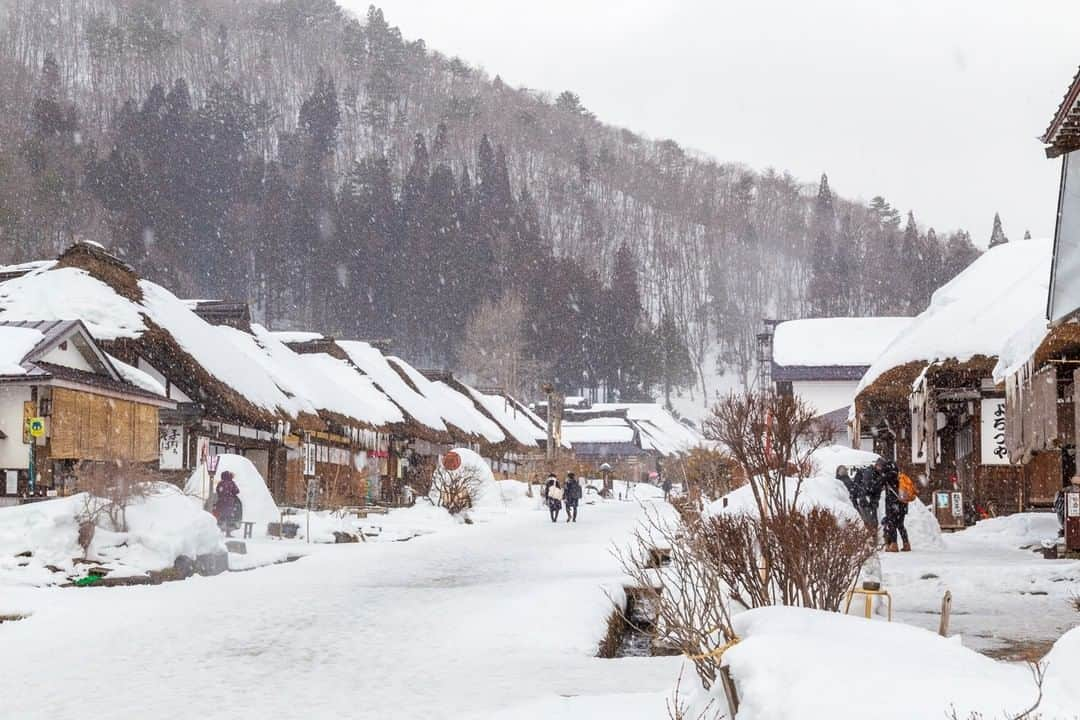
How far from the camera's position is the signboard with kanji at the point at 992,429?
20.2m

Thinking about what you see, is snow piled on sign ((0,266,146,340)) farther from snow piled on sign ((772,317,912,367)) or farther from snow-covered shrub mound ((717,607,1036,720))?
snow piled on sign ((772,317,912,367))

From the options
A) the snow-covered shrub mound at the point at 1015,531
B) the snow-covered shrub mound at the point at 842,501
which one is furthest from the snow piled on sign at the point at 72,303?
the snow-covered shrub mound at the point at 1015,531

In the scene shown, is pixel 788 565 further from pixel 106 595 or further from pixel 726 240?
pixel 726 240

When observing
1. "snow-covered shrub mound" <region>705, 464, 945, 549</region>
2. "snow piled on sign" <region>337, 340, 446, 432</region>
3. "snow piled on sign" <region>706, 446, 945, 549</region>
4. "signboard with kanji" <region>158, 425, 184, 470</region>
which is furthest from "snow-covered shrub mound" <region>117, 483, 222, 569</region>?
"snow piled on sign" <region>337, 340, 446, 432</region>

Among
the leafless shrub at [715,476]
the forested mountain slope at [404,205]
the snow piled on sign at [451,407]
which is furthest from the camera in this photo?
the forested mountain slope at [404,205]

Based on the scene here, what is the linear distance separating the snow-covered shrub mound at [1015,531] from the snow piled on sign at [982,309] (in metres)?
3.05

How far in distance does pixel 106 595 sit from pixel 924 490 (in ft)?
61.7

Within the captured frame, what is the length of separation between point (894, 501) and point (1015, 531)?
3.90 m

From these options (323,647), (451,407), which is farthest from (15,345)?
(451,407)

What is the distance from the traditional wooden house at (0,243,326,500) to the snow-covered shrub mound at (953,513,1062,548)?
14684 millimetres

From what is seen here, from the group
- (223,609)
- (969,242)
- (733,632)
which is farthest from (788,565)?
(969,242)

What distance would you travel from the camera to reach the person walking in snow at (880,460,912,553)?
53.7ft

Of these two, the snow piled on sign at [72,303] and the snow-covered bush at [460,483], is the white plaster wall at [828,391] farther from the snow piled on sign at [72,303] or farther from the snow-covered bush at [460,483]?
the snow piled on sign at [72,303]

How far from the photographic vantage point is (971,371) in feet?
61.8
